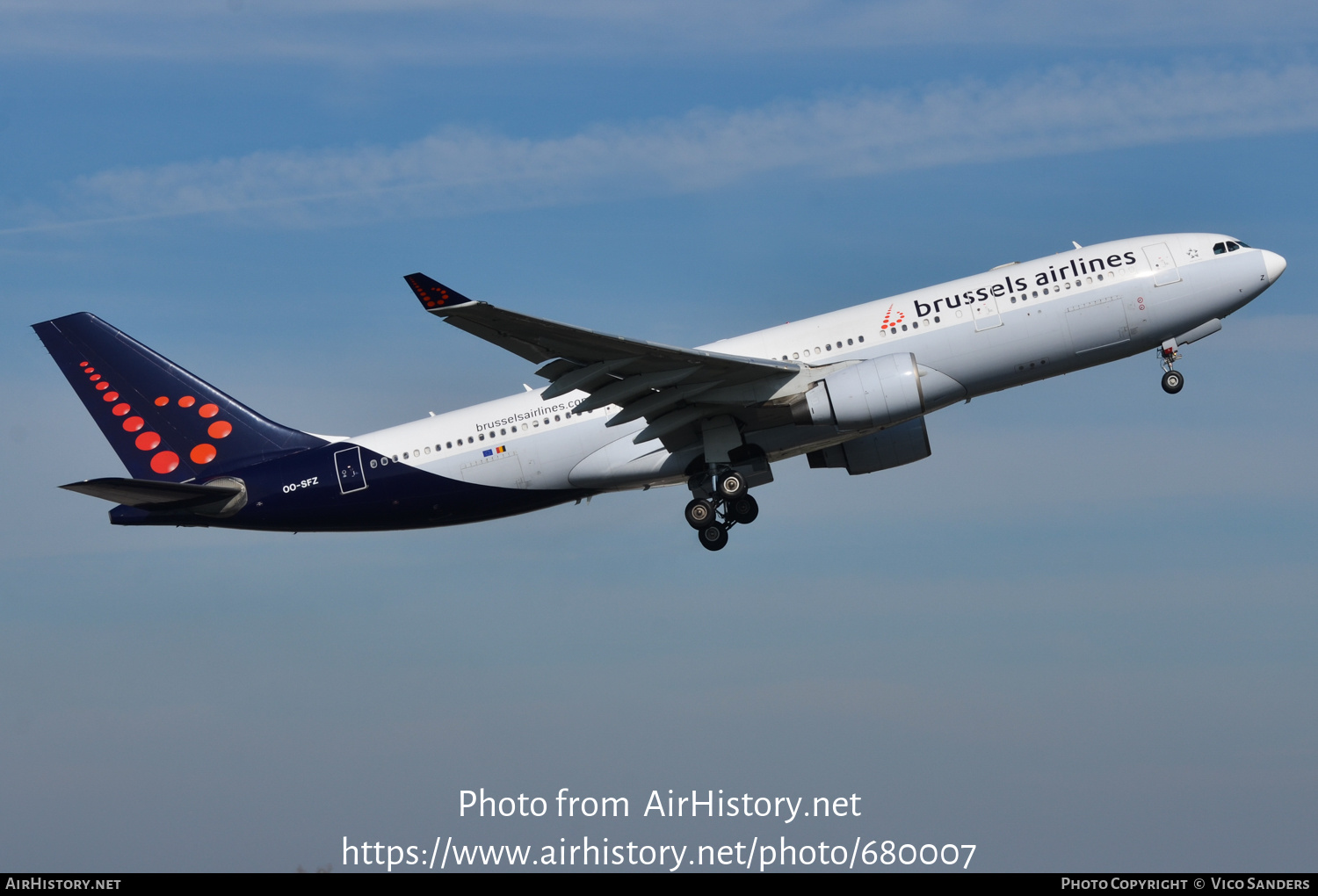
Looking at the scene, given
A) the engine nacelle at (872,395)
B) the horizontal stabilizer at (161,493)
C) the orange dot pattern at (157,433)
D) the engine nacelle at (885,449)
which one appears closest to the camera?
the engine nacelle at (872,395)

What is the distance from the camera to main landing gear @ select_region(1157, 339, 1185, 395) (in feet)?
110

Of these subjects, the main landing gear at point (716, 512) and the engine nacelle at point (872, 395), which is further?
the main landing gear at point (716, 512)

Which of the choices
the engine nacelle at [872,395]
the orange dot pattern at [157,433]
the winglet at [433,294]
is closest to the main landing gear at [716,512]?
the engine nacelle at [872,395]

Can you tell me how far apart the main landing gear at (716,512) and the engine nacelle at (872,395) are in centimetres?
389

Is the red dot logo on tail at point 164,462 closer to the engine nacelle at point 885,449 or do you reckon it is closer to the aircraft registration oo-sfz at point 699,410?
the aircraft registration oo-sfz at point 699,410

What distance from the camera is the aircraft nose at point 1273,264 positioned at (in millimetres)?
33344

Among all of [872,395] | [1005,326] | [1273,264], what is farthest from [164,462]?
[1273,264]

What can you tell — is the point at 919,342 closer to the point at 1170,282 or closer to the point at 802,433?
the point at 802,433

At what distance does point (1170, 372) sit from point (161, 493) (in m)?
26.8

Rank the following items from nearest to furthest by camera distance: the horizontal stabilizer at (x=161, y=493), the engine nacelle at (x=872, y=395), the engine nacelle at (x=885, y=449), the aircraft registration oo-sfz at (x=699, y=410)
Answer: the engine nacelle at (x=872, y=395), the aircraft registration oo-sfz at (x=699, y=410), the horizontal stabilizer at (x=161, y=493), the engine nacelle at (x=885, y=449)

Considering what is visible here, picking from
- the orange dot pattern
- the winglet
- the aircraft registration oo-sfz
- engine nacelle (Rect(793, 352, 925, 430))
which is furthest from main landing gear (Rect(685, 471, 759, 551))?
the orange dot pattern

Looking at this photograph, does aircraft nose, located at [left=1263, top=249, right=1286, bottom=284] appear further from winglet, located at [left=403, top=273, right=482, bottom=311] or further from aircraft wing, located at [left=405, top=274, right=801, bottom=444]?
winglet, located at [left=403, top=273, right=482, bottom=311]

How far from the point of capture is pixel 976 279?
110 ft
